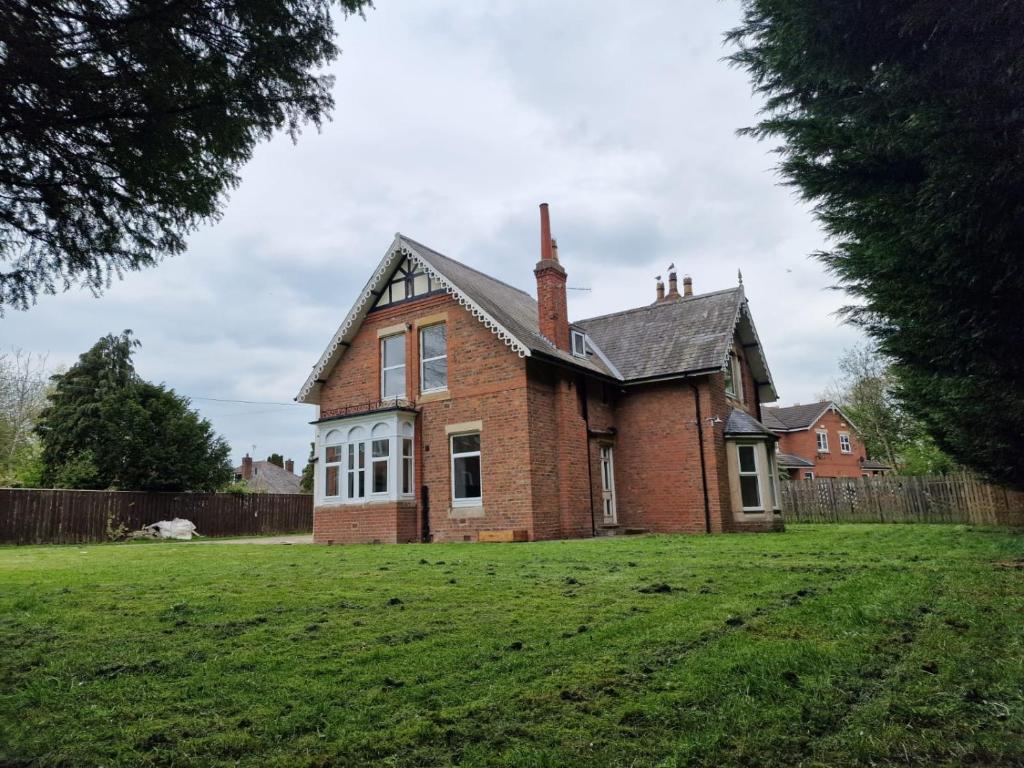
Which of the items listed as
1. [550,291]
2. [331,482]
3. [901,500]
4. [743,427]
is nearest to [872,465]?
[901,500]

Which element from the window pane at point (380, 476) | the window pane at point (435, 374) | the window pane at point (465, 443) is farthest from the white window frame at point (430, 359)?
the window pane at point (380, 476)

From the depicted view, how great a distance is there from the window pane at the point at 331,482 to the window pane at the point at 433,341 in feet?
15.4

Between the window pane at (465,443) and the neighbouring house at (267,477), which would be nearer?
the window pane at (465,443)

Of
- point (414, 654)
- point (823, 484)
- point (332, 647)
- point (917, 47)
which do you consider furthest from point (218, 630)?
point (823, 484)

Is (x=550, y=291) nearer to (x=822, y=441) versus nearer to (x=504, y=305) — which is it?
(x=504, y=305)

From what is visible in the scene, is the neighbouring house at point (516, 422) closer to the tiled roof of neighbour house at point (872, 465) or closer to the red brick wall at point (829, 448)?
the red brick wall at point (829, 448)

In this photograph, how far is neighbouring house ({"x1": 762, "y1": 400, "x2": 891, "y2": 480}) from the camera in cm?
4775

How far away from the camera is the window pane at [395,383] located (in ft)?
65.2

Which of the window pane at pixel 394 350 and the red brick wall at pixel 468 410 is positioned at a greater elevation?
the window pane at pixel 394 350

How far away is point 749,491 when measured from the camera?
62.6 feet

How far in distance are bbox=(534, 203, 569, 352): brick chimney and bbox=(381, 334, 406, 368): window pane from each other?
4452mm

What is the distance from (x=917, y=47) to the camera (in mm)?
4008

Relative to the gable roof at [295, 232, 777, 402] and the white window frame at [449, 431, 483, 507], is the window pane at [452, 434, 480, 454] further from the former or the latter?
the gable roof at [295, 232, 777, 402]

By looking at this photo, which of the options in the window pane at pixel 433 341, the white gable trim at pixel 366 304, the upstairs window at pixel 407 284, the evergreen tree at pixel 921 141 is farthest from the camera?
the upstairs window at pixel 407 284
